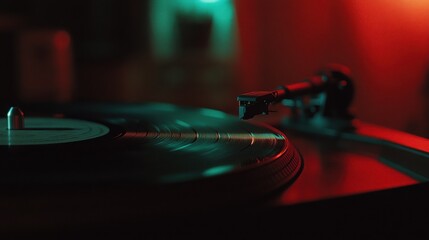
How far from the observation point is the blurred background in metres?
1.09

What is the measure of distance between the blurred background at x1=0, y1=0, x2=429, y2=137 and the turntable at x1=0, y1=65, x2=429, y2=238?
266mm

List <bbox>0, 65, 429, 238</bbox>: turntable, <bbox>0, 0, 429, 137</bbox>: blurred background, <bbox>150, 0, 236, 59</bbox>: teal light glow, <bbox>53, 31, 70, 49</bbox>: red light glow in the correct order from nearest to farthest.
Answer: <bbox>0, 65, 429, 238</bbox>: turntable, <bbox>0, 0, 429, 137</bbox>: blurred background, <bbox>150, 0, 236, 59</bbox>: teal light glow, <bbox>53, 31, 70, 49</bbox>: red light glow

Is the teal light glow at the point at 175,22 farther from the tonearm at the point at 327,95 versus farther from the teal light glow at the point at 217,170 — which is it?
the teal light glow at the point at 217,170

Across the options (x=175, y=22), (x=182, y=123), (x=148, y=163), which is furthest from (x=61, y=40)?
(x=148, y=163)

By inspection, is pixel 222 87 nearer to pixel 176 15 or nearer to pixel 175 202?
pixel 176 15

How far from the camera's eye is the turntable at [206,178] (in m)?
0.40

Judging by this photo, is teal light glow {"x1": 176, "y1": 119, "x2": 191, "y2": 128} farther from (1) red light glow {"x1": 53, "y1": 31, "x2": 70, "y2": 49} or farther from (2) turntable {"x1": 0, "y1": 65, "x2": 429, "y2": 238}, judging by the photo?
(1) red light glow {"x1": 53, "y1": 31, "x2": 70, "y2": 49}

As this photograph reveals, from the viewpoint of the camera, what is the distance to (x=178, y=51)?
1910mm

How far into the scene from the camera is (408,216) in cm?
54

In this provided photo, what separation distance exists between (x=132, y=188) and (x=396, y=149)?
0.41 metres

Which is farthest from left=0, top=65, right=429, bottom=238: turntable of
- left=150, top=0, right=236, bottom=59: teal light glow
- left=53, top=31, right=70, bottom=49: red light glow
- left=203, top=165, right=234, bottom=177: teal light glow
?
left=53, top=31, right=70, bottom=49: red light glow

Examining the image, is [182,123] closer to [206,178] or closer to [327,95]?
[327,95]

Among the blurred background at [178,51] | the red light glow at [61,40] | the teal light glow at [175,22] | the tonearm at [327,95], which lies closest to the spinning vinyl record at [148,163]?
the tonearm at [327,95]

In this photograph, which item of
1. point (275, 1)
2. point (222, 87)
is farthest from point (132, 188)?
point (222, 87)
